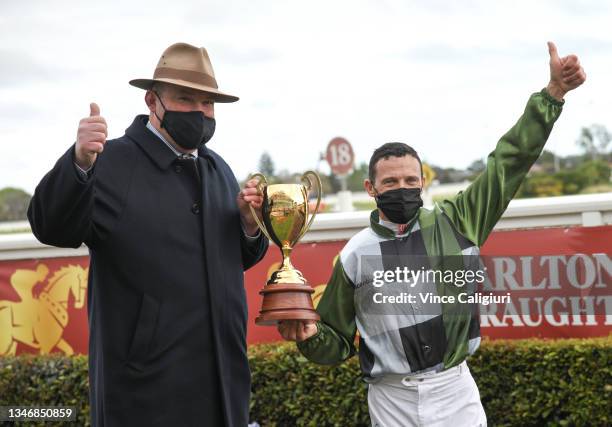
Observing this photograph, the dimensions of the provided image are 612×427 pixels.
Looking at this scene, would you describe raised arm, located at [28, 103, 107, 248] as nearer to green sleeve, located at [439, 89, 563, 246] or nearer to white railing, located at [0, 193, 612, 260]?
green sleeve, located at [439, 89, 563, 246]

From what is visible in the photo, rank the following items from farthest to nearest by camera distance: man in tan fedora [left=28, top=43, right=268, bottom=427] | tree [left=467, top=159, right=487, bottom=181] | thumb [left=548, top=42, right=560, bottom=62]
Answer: tree [left=467, top=159, right=487, bottom=181] < thumb [left=548, top=42, right=560, bottom=62] < man in tan fedora [left=28, top=43, right=268, bottom=427]

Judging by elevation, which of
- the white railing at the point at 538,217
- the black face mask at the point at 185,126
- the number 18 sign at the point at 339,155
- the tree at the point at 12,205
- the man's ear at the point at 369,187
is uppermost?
the tree at the point at 12,205

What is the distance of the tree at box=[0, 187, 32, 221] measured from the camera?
1603 inches

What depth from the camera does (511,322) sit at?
222 inches

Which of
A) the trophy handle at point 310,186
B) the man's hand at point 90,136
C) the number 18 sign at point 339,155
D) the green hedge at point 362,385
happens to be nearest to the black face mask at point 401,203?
the trophy handle at point 310,186

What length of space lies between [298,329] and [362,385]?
2039 mm

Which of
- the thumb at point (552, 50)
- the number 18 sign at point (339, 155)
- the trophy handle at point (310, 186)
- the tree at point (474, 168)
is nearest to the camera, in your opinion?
the thumb at point (552, 50)

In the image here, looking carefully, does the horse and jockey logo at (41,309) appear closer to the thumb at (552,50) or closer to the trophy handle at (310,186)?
the trophy handle at (310,186)

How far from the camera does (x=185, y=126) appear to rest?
3402 millimetres

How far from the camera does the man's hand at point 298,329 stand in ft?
11.5

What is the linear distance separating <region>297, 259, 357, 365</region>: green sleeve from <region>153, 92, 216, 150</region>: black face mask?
838mm

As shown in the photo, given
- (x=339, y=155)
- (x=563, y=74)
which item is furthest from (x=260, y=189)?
(x=339, y=155)

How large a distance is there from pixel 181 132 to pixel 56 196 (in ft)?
2.11

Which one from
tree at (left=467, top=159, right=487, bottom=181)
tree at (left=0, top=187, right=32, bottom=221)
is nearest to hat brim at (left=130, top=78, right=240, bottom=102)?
tree at (left=0, top=187, right=32, bottom=221)
